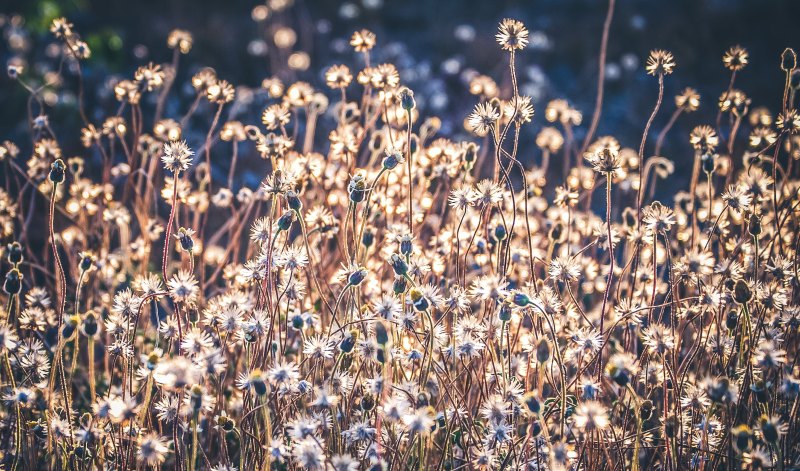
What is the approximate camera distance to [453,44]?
25.3ft

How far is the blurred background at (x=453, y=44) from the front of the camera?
20.0ft

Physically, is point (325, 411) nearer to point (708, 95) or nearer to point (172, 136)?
point (172, 136)

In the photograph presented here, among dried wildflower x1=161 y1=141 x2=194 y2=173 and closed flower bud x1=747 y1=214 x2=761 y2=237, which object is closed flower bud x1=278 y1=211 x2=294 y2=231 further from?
closed flower bud x1=747 y1=214 x2=761 y2=237

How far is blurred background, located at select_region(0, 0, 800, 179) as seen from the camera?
6094 mm

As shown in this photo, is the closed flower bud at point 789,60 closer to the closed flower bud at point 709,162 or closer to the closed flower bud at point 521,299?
the closed flower bud at point 709,162

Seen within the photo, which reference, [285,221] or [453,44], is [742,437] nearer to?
[285,221]

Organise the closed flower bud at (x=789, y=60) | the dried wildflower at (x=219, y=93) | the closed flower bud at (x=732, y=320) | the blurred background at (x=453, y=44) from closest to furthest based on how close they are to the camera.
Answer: the closed flower bud at (x=732, y=320) → the closed flower bud at (x=789, y=60) → the dried wildflower at (x=219, y=93) → the blurred background at (x=453, y=44)

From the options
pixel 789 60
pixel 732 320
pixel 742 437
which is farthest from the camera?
pixel 789 60

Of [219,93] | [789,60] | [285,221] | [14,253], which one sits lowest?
[14,253]

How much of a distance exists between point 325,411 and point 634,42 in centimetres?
703

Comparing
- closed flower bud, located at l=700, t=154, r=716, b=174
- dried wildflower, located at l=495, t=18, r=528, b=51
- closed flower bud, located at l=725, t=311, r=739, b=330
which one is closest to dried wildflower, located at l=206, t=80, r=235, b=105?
dried wildflower, located at l=495, t=18, r=528, b=51

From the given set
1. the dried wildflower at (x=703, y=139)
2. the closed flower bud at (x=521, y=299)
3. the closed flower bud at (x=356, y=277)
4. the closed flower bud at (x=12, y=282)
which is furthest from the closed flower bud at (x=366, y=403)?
the dried wildflower at (x=703, y=139)

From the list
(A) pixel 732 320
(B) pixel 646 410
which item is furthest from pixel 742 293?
(B) pixel 646 410

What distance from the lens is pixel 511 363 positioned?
5.94ft
